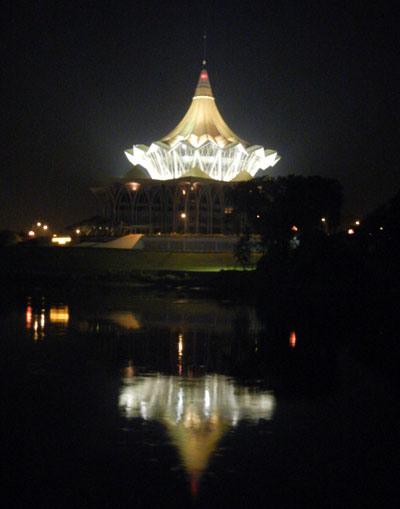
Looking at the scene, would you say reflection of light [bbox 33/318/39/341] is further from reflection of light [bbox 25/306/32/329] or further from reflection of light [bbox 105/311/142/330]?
reflection of light [bbox 105/311/142/330]

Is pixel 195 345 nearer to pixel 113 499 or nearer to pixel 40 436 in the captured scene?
pixel 40 436

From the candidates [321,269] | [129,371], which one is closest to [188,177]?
[321,269]

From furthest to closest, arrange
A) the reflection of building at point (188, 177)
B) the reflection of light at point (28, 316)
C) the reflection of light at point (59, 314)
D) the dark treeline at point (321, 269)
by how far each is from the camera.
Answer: the reflection of building at point (188, 177) < the reflection of light at point (59, 314) < the dark treeline at point (321, 269) < the reflection of light at point (28, 316)

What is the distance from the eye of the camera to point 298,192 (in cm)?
3316

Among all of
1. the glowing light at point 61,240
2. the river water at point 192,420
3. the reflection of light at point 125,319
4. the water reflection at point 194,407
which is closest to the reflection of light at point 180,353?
the river water at point 192,420

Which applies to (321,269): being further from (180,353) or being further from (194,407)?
(194,407)

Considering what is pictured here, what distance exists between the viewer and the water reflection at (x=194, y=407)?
24.0 ft

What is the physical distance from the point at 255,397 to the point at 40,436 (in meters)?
3.12

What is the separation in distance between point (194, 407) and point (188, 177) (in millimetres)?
47879

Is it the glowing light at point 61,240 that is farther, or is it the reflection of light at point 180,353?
the glowing light at point 61,240

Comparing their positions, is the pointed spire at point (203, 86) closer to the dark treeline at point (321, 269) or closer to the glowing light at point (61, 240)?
the glowing light at point (61, 240)

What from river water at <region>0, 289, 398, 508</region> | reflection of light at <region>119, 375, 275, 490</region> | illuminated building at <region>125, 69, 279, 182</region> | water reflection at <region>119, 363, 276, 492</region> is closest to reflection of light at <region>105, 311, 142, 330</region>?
river water at <region>0, 289, 398, 508</region>

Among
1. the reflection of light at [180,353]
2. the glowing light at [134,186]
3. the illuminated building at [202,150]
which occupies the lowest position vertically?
the reflection of light at [180,353]

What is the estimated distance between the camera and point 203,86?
6131cm
